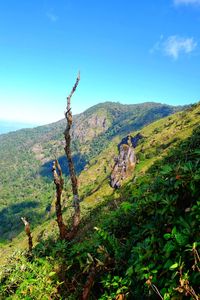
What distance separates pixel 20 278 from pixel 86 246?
2.32m

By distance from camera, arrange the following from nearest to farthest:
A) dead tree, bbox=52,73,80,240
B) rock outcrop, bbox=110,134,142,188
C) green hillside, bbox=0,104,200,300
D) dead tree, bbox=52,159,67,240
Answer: green hillside, bbox=0,104,200,300, dead tree, bbox=52,159,67,240, dead tree, bbox=52,73,80,240, rock outcrop, bbox=110,134,142,188

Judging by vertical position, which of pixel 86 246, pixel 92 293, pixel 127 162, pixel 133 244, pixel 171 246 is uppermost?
pixel 171 246

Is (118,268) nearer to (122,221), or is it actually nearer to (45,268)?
(122,221)

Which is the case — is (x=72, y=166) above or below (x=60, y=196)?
above

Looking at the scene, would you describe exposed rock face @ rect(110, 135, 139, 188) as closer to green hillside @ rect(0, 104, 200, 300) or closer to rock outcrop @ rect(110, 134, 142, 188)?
rock outcrop @ rect(110, 134, 142, 188)

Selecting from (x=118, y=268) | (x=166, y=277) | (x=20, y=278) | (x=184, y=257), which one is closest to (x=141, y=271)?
(x=166, y=277)

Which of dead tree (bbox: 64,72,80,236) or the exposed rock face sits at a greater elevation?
dead tree (bbox: 64,72,80,236)

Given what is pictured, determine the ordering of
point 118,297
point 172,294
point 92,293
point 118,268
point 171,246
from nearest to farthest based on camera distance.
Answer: point 172,294 → point 171,246 → point 118,297 → point 118,268 → point 92,293

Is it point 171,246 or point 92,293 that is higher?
point 171,246

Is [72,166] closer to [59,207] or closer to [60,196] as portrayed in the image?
[60,196]

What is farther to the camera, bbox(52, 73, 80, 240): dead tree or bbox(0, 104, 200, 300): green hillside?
bbox(52, 73, 80, 240): dead tree

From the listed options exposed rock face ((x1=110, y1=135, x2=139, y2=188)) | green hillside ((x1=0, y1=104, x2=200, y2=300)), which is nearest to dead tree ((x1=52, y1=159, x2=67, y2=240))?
green hillside ((x1=0, y1=104, x2=200, y2=300))

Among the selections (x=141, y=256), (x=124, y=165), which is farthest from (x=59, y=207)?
(x=124, y=165)

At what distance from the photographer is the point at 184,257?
622cm
